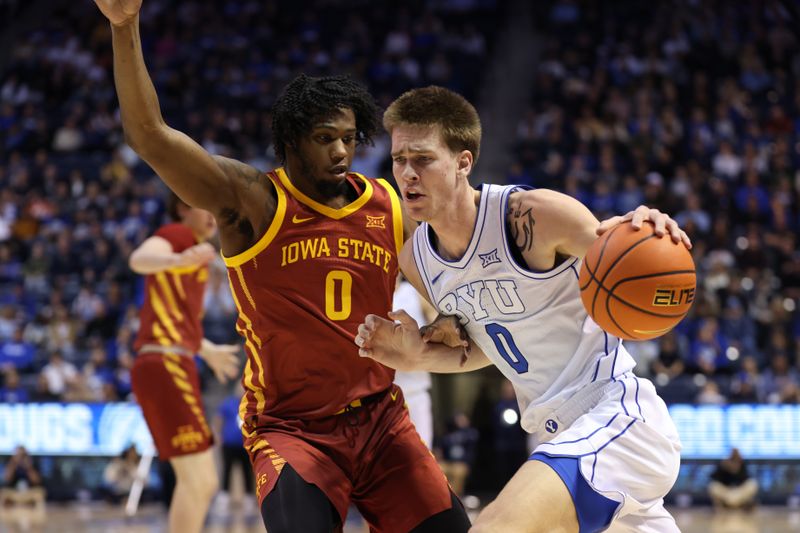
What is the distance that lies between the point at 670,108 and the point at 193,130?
766cm

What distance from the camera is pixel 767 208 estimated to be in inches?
546

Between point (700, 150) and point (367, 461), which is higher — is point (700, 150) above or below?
above

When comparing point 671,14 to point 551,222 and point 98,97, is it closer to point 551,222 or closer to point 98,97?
point 98,97

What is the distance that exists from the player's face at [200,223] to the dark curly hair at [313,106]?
2.06 metres

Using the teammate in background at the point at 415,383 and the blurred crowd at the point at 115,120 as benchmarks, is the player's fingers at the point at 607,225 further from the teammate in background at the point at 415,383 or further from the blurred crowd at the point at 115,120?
the blurred crowd at the point at 115,120

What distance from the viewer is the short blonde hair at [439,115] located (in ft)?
12.8

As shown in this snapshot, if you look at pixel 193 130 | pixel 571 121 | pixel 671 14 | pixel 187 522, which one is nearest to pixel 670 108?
pixel 571 121

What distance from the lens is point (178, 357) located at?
248 inches

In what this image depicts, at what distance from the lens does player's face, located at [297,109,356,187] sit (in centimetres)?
400

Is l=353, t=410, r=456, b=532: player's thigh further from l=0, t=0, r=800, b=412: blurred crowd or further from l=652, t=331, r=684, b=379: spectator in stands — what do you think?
l=652, t=331, r=684, b=379: spectator in stands

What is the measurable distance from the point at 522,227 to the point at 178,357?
3.09 m

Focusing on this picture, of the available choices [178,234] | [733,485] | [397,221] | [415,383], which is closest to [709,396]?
[733,485]

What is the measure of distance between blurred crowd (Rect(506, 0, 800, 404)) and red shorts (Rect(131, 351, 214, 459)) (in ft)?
21.0

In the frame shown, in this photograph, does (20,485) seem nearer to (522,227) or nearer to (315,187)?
(315,187)
